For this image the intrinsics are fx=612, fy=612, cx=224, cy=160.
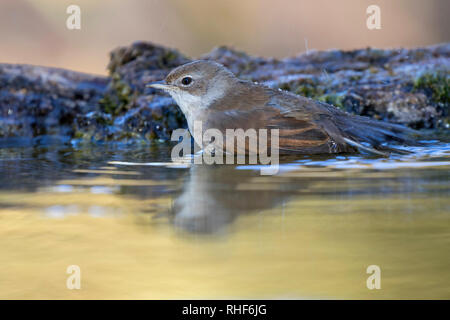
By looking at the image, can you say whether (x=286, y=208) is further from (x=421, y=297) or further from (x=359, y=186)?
(x=421, y=297)

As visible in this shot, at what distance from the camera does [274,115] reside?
5.31 meters

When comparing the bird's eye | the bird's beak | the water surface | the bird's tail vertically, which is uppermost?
the bird's eye

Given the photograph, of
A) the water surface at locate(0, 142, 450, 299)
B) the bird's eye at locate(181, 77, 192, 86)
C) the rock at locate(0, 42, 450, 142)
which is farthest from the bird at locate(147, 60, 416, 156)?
the rock at locate(0, 42, 450, 142)

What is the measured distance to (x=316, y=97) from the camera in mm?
7152

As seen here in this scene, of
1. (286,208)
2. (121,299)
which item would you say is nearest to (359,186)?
(286,208)

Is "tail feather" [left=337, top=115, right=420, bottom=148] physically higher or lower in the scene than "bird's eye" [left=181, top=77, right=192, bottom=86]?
lower

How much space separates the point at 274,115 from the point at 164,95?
7.96ft

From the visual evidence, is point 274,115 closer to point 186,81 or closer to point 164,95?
point 186,81

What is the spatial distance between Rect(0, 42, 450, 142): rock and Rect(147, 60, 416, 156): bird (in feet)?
3.88

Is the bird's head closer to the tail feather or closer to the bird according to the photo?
the bird

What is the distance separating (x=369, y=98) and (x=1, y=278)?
5457 mm

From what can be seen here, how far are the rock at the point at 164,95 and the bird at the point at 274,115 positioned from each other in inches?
46.6

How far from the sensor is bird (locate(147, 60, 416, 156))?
5250mm

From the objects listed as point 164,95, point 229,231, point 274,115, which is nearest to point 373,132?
point 274,115
